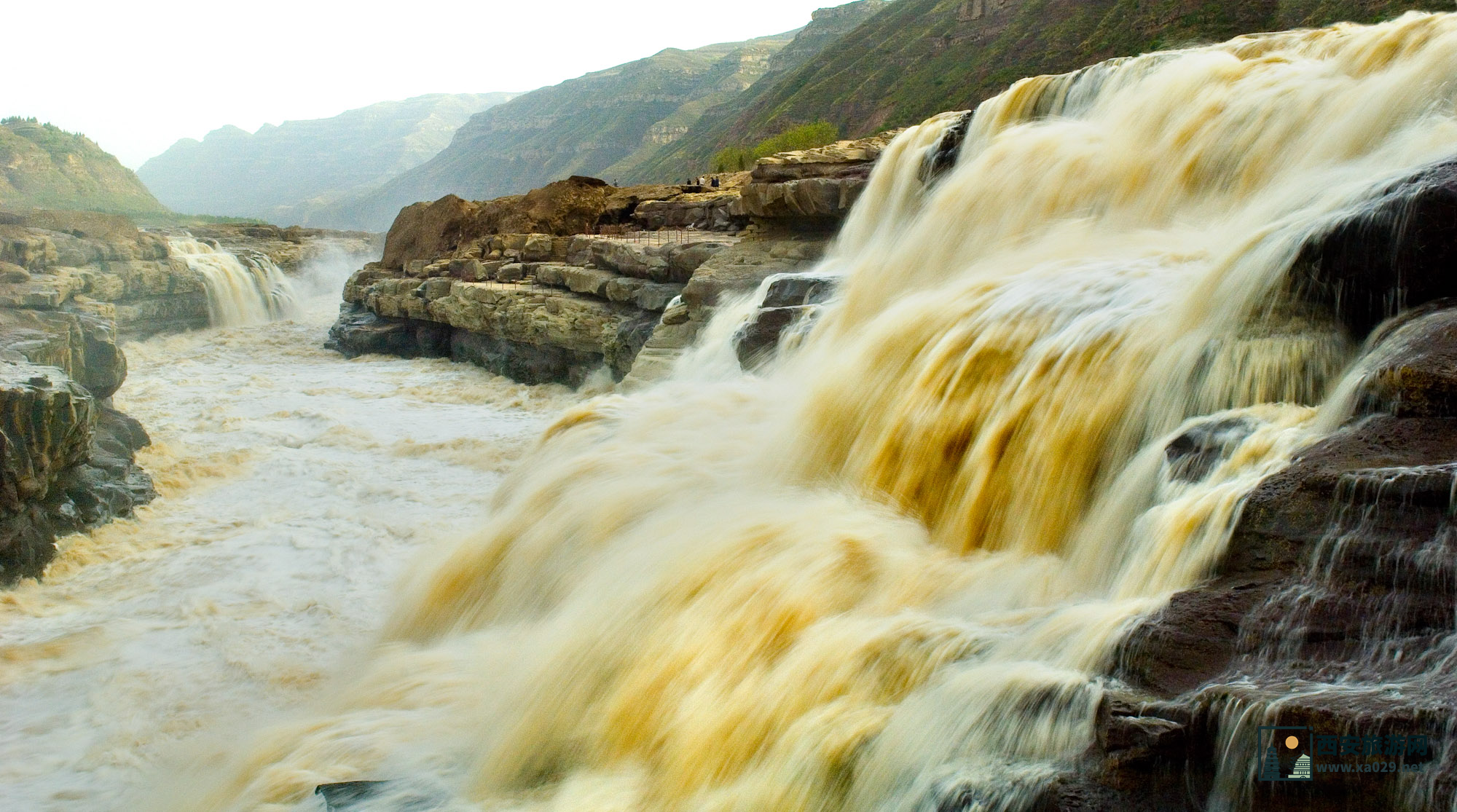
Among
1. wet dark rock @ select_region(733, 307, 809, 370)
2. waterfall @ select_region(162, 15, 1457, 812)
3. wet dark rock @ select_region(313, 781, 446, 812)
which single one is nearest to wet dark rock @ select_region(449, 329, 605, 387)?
wet dark rock @ select_region(733, 307, 809, 370)

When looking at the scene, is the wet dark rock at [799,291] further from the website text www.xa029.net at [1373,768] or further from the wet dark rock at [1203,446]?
the website text www.xa029.net at [1373,768]

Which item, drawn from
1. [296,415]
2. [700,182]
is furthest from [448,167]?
[296,415]

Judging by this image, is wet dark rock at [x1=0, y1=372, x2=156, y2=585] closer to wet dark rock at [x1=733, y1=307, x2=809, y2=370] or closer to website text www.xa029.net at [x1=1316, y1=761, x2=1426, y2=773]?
wet dark rock at [x1=733, y1=307, x2=809, y2=370]

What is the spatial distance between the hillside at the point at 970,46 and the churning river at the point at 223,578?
65.8ft

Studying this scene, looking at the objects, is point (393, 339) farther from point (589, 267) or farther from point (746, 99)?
point (746, 99)

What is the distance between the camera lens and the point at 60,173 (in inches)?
1547

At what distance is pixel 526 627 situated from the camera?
15.9 feet

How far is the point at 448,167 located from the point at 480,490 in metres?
139

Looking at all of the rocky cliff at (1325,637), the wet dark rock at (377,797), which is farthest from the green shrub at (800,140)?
the rocky cliff at (1325,637)

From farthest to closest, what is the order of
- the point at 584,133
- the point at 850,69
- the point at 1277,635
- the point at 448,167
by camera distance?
the point at 448,167 < the point at 584,133 < the point at 850,69 < the point at 1277,635

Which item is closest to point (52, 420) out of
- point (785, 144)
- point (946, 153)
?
point (946, 153)

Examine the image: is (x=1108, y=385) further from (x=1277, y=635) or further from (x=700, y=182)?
(x=700, y=182)

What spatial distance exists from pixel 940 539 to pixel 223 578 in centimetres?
540

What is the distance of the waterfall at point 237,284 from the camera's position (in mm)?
23344
